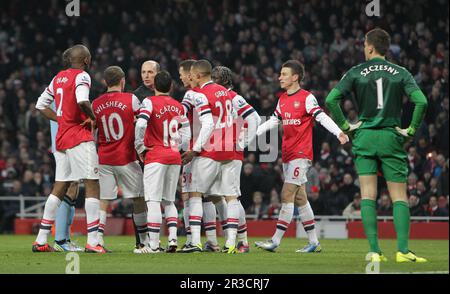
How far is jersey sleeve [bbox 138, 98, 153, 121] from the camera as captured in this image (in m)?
12.2

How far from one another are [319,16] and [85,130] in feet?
56.6

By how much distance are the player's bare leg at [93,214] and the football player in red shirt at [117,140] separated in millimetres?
270

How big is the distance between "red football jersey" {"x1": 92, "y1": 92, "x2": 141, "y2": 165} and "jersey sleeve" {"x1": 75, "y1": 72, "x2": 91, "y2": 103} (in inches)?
15.7

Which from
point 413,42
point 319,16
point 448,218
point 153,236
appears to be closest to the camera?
point 153,236

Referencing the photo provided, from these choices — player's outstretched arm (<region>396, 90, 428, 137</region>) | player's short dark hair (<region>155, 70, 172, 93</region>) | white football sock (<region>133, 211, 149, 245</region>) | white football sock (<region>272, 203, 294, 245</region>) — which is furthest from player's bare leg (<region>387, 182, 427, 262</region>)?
white football sock (<region>133, 211, 149, 245</region>)

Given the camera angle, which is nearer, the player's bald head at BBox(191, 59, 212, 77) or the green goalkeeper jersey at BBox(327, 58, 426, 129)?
the green goalkeeper jersey at BBox(327, 58, 426, 129)

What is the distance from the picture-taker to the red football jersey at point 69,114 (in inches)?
492

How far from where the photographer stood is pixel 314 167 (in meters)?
23.1

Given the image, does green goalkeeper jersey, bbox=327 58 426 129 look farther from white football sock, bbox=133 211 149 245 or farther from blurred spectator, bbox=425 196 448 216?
blurred spectator, bbox=425 196 448 216

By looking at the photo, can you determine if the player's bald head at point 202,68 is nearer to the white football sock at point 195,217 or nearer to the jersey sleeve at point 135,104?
the jersey sleeve at point 135,104

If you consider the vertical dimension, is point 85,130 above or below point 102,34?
below

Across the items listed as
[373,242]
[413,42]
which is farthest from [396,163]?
[413,42]
